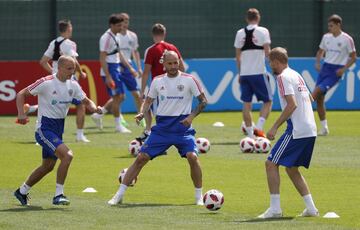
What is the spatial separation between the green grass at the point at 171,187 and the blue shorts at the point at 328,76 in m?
1.03

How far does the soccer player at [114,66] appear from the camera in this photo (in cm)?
2403

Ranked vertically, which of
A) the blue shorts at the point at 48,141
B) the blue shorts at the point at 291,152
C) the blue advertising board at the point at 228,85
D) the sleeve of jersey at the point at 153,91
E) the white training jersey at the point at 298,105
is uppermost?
the white training jersey at the point at 298,105

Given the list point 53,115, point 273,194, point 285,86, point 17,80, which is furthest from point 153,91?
point 17,80

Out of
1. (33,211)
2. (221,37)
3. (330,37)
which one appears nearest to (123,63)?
(330,37)

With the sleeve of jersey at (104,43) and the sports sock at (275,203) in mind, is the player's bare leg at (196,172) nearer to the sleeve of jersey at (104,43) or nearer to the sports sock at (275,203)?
the sports sock at (275,203)

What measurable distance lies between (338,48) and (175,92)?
33.2 feet

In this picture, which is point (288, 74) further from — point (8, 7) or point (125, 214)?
point (8, 7)

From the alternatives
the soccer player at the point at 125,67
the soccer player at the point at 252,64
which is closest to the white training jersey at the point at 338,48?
the soccer player at the point at 252,64

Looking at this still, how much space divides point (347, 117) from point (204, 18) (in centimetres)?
608

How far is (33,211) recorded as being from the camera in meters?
13.8

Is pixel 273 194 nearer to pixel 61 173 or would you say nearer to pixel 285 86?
pixel 285 86

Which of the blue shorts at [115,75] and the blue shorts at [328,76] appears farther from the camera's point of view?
the blue shorts at [115,75]

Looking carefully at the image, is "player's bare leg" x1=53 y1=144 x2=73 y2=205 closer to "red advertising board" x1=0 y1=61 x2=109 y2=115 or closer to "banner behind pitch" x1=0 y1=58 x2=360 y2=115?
"red advertising board" x1=0 y1=61 x2=109 y2=115

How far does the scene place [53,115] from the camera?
1459 cm
